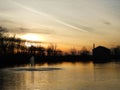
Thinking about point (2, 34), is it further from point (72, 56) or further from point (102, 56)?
point (102, 56)

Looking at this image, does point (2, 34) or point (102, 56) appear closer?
point (2, 34)

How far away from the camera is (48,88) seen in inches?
1097

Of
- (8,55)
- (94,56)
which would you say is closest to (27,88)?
(8,55)

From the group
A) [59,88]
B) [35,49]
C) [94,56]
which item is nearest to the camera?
[59,88]

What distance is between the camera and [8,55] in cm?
12025

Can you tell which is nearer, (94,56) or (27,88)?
(27,88)

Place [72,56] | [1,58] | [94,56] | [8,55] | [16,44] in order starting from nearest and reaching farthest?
[1,58], [8,55], [16,44], [72,56], [94,56]

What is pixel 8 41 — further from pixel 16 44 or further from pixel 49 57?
pixel 49 57

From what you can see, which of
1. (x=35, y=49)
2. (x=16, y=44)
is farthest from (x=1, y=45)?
(x=35, y=49)

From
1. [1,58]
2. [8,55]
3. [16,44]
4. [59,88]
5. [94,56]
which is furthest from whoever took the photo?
[94,56]

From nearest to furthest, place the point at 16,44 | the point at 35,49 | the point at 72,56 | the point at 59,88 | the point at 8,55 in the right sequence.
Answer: the point at 59,88 → the point at 8,55 → the point at 16,44 → the point at 35,49 → the point at 72,56

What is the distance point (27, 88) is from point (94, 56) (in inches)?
6591

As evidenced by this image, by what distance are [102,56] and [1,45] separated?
9646 cm

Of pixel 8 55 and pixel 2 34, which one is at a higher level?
pixel 2 34
